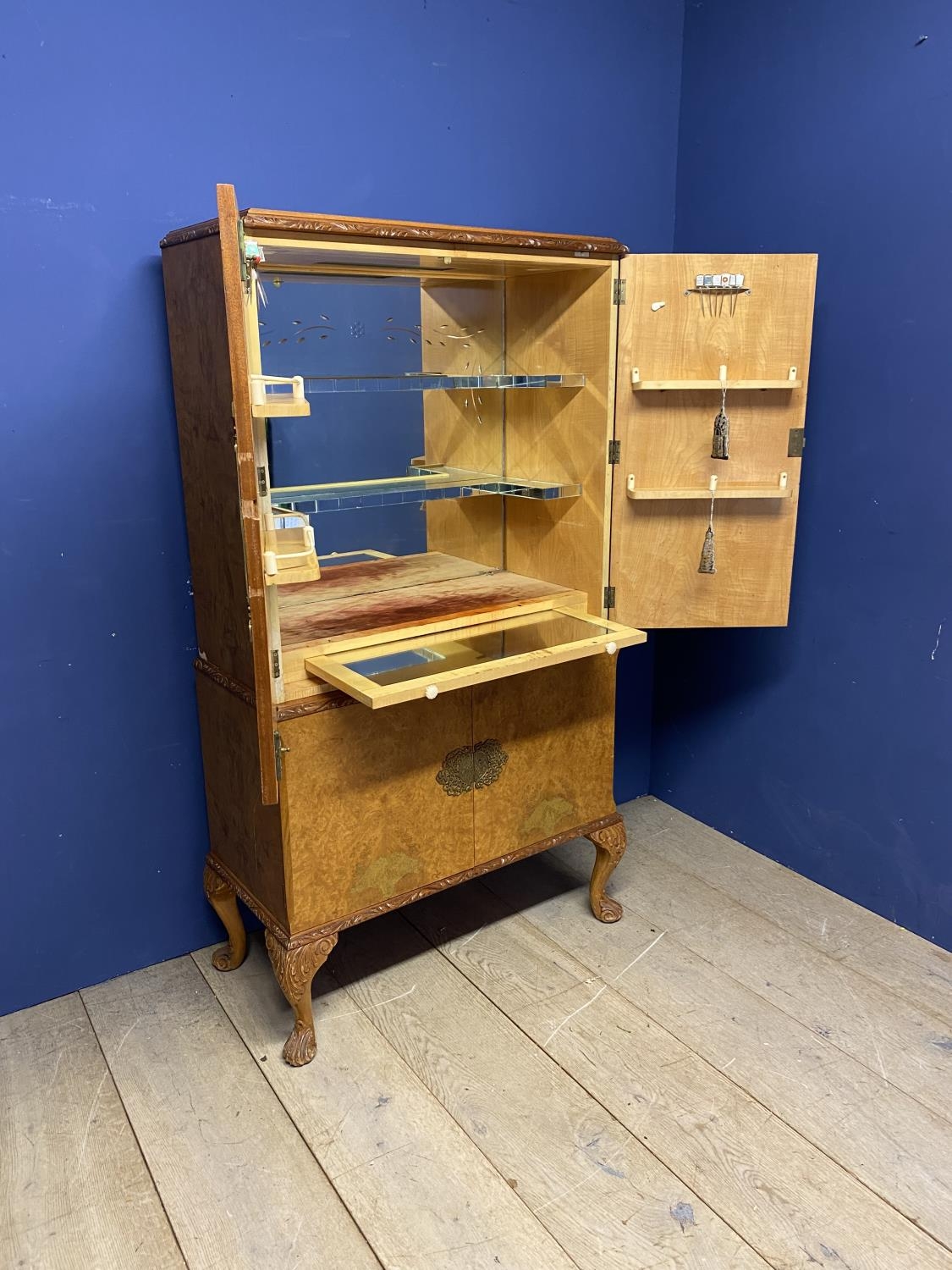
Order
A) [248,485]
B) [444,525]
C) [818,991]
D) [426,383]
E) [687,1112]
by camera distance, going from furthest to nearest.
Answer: [444,525] → [818,991] → [426,383] → [687,1112] → [248,485]

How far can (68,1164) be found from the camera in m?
1.75

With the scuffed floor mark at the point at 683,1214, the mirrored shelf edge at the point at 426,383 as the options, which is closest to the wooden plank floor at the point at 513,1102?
the scuffed floor mark at the point at 683,1214

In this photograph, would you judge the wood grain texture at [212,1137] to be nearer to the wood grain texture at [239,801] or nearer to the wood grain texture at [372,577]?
the wood grain texture at [239,801]

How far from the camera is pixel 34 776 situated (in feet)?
6.77

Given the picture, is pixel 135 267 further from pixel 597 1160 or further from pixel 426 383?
pixel 597 1160

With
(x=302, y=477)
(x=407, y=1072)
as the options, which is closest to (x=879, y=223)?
(x=302, y=477)

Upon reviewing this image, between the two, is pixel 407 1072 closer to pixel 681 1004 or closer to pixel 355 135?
pixel 681 1004

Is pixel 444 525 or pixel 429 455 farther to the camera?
pixel 444 525

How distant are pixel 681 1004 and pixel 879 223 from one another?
6.16 ft

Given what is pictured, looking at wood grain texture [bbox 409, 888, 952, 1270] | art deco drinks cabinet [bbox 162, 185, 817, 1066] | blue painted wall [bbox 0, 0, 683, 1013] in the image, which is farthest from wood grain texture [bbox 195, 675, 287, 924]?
wood grain texture [bbox 409, 888, 952, 1270]

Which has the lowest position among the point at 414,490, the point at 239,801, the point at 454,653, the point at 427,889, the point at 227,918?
the point at 227,918

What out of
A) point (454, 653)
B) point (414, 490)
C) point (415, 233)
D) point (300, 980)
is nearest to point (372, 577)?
point (414, 490)

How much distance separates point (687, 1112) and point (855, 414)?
166 centimetres

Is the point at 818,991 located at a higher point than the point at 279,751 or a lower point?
lower
